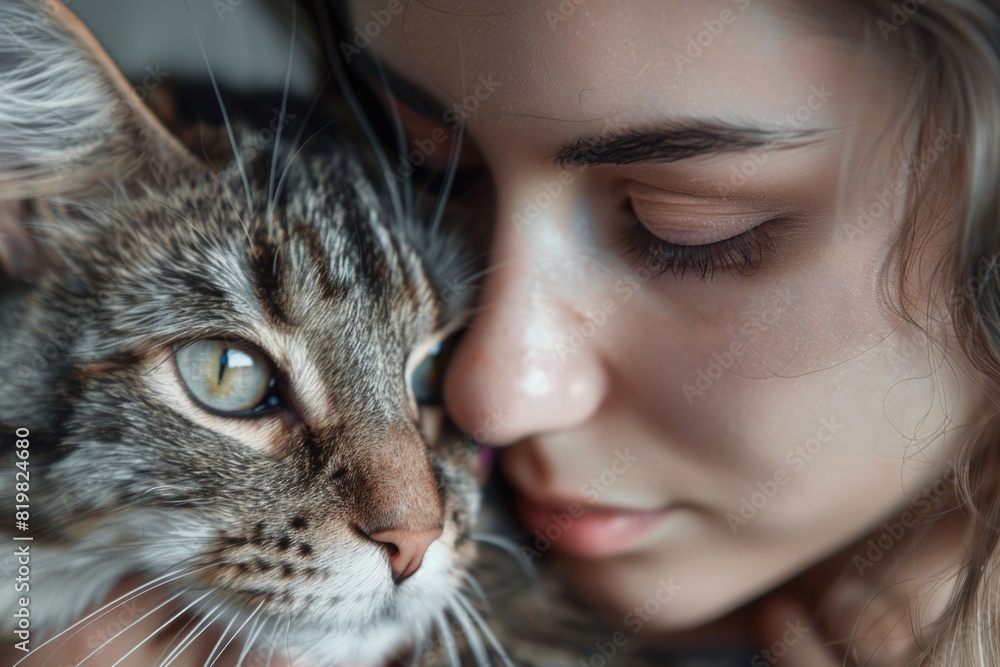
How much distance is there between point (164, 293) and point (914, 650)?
0.58 meters

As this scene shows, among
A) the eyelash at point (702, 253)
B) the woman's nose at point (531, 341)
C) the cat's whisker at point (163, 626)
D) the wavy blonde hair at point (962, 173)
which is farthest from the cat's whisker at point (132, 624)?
the wavy blonde hair at point (962, 173)

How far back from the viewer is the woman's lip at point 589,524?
53cm

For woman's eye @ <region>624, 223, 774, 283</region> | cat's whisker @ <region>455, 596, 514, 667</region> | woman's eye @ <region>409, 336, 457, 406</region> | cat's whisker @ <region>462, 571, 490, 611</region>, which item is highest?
woman's eye @ <region>624, 223, 774, 283</region>

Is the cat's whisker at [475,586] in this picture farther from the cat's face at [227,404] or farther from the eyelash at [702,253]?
the eyelash at [702,253]

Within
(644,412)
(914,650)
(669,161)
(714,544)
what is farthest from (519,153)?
(914,650)

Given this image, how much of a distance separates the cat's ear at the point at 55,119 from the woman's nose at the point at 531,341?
0.76 feet

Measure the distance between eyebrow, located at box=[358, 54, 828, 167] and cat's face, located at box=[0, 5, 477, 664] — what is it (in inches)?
5.7

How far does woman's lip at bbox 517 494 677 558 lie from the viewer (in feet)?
1.73

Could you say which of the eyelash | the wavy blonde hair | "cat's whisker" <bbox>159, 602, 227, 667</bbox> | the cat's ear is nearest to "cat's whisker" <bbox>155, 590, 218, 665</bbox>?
"cat's whisker" <bbox>159, 602, 227, 667</bbox>

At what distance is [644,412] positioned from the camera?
1.61 feet

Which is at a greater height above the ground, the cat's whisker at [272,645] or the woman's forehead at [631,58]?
the woman's forehead at [631,58]

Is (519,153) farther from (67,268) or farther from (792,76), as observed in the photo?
(67,268)

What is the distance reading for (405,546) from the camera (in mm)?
451

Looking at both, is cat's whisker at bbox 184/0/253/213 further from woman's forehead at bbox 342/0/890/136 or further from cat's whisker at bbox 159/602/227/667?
cat's whisker at bbox 159/602/227/667
